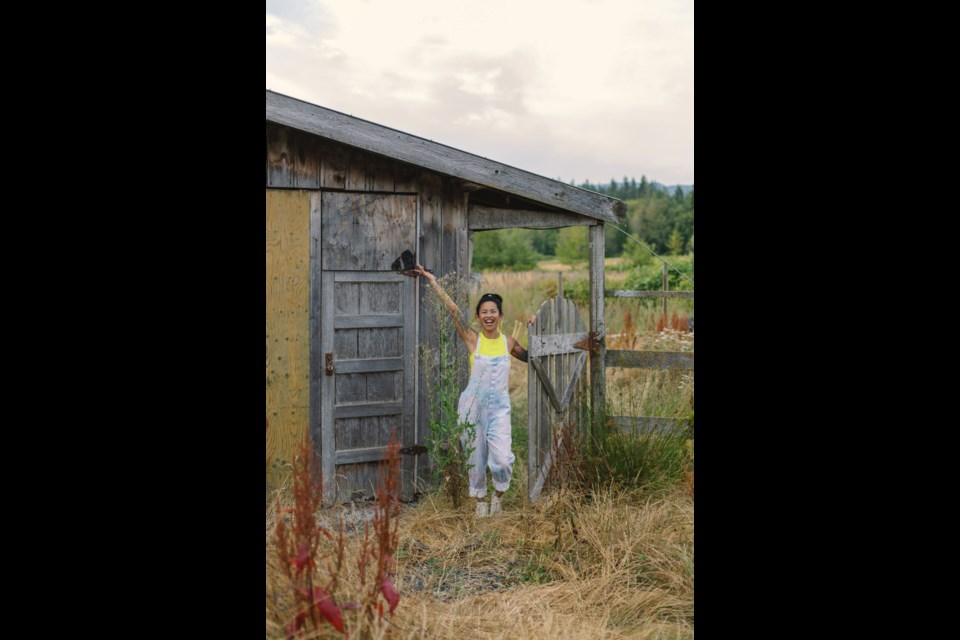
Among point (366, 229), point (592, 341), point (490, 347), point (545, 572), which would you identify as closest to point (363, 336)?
point (366, 229)

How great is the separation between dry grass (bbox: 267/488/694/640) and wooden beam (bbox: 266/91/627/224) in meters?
1.84

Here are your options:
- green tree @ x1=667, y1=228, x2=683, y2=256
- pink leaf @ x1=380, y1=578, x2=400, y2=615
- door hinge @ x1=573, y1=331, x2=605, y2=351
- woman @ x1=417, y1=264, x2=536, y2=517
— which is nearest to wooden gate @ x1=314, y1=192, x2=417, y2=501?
woman @ x1=417, y1=264, x2=536, y2=517

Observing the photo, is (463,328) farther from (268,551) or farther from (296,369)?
(268,551)

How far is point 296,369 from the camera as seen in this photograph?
4734mm

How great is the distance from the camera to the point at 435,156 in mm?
4652

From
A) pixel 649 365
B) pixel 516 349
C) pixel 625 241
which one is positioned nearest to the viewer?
pixel 516 349

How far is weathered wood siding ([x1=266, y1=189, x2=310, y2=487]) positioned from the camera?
467 cm

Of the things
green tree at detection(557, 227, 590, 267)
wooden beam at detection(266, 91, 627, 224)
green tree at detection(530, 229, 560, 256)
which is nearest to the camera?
wooden beam at detection(266, 91, 627, 224)

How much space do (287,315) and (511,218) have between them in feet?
5.37

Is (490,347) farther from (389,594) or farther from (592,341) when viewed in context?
(389,594)

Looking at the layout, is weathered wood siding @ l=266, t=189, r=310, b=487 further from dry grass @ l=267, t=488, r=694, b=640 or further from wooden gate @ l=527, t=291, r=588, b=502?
wooden gate @ l=527, t=291, r=588, b=502
